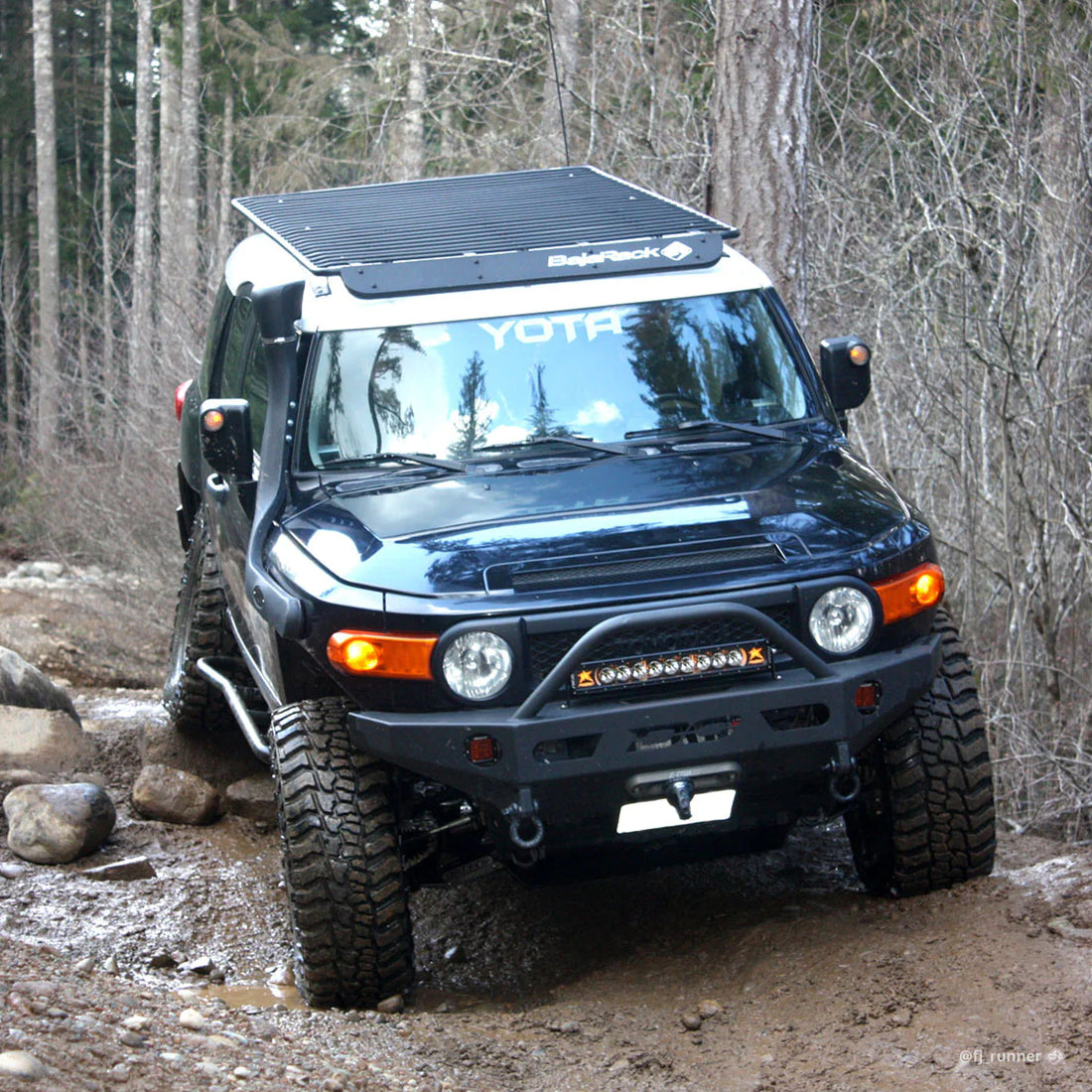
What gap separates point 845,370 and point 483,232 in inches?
54.4

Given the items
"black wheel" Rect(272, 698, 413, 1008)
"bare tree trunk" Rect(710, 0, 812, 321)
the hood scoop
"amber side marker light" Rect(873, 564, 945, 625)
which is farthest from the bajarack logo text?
"bare tree trunk" Rect(710, 0, 812, 321)

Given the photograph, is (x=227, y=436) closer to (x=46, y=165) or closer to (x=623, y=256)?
(x=623, y=256)

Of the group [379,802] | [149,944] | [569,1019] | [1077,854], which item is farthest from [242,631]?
[1077,854]

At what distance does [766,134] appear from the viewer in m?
7.84

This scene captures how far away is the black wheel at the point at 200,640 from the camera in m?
6.33

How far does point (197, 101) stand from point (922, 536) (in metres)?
20.6

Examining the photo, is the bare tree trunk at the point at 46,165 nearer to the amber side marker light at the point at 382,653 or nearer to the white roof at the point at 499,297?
the white roof at the point at 499,297

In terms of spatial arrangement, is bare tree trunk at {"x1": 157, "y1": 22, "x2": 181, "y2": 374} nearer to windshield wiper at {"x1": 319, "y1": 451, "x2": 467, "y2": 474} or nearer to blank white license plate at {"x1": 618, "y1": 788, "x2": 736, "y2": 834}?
windshield wiper at {"x1": 319, "y1": 451, "x2": 467, "y2": 474}

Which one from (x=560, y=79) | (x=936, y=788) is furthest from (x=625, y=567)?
(x=560, y=79)

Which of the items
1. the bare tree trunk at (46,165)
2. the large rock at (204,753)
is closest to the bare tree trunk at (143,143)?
the bare tree trunk at (46,165)

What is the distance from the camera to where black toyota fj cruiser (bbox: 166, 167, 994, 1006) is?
12.5ft

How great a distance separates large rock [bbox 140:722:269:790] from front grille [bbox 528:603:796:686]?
3213mm

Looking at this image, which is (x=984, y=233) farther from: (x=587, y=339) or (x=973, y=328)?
(x=587, y=339)

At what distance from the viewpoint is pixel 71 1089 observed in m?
3.11
